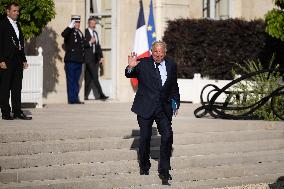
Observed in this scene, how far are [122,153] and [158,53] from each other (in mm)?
1719

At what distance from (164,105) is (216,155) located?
6.64ft

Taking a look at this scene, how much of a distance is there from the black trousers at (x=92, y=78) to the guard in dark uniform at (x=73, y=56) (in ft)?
2.20

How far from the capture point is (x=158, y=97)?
10031mm

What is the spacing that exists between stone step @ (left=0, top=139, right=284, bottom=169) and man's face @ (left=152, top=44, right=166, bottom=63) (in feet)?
5.24

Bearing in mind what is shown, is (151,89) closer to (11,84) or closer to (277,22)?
(11,84)

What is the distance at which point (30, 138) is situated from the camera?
10578 millimetres

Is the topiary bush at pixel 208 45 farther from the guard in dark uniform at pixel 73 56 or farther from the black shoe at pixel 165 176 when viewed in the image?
the black shoe at pixel 165 176

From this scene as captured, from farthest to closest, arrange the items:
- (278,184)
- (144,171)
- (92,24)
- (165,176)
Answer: (92,24) < (278,184) < (144,171) < (165,176)

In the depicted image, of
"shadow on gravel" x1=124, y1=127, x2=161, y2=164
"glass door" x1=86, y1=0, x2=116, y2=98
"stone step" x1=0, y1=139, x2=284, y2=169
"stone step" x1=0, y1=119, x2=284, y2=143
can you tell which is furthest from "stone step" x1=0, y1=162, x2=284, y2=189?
"glass door" x1=86, y1=0, x2=116, y2=98

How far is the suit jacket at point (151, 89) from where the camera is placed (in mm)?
10023

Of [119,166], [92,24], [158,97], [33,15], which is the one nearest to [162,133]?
[158,97]

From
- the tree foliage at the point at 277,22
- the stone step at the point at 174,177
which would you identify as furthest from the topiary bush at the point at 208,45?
the stone step at the point at 174,177

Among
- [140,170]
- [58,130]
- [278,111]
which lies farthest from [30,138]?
[278,111]

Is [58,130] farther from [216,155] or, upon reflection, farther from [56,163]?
[216,155]
